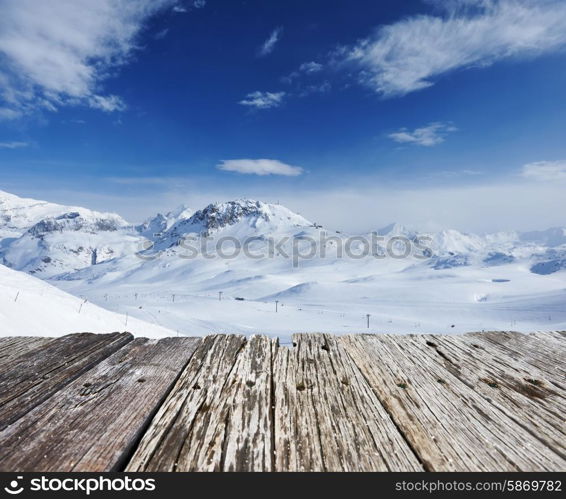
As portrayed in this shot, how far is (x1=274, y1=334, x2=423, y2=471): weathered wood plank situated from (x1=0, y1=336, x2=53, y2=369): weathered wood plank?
1877mm

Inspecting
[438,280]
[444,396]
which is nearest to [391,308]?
[438,280]

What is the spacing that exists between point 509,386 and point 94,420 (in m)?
2.30

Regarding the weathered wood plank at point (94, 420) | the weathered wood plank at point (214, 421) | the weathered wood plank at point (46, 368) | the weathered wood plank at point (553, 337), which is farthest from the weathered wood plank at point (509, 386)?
the weathered wood plank at point (46, 368)

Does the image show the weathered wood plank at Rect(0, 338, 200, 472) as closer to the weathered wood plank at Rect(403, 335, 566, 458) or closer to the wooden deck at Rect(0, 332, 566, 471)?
the wooden deck at Rect(0, 332, 566, 471)

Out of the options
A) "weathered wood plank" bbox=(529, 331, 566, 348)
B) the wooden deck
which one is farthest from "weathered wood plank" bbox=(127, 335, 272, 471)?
"weathered wood plank" bbox=(529, 331, 566, 348)

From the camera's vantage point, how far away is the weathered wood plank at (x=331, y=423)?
1.33m

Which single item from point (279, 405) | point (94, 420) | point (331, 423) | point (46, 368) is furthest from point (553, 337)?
point (46, 368)

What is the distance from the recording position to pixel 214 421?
1.60m

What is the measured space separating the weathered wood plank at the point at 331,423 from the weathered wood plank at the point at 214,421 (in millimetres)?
85

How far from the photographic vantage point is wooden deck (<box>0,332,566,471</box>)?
1.36 meters

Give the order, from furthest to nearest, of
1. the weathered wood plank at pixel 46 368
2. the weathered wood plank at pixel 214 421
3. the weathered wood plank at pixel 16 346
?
the weathered wood plank at pixel 16 346
the weathered wood plank at pixel 46 368
the weathered wood plank at pixel 214 421

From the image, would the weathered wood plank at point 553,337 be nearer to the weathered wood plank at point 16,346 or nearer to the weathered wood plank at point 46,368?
the weathered wood plank at point 46,368
